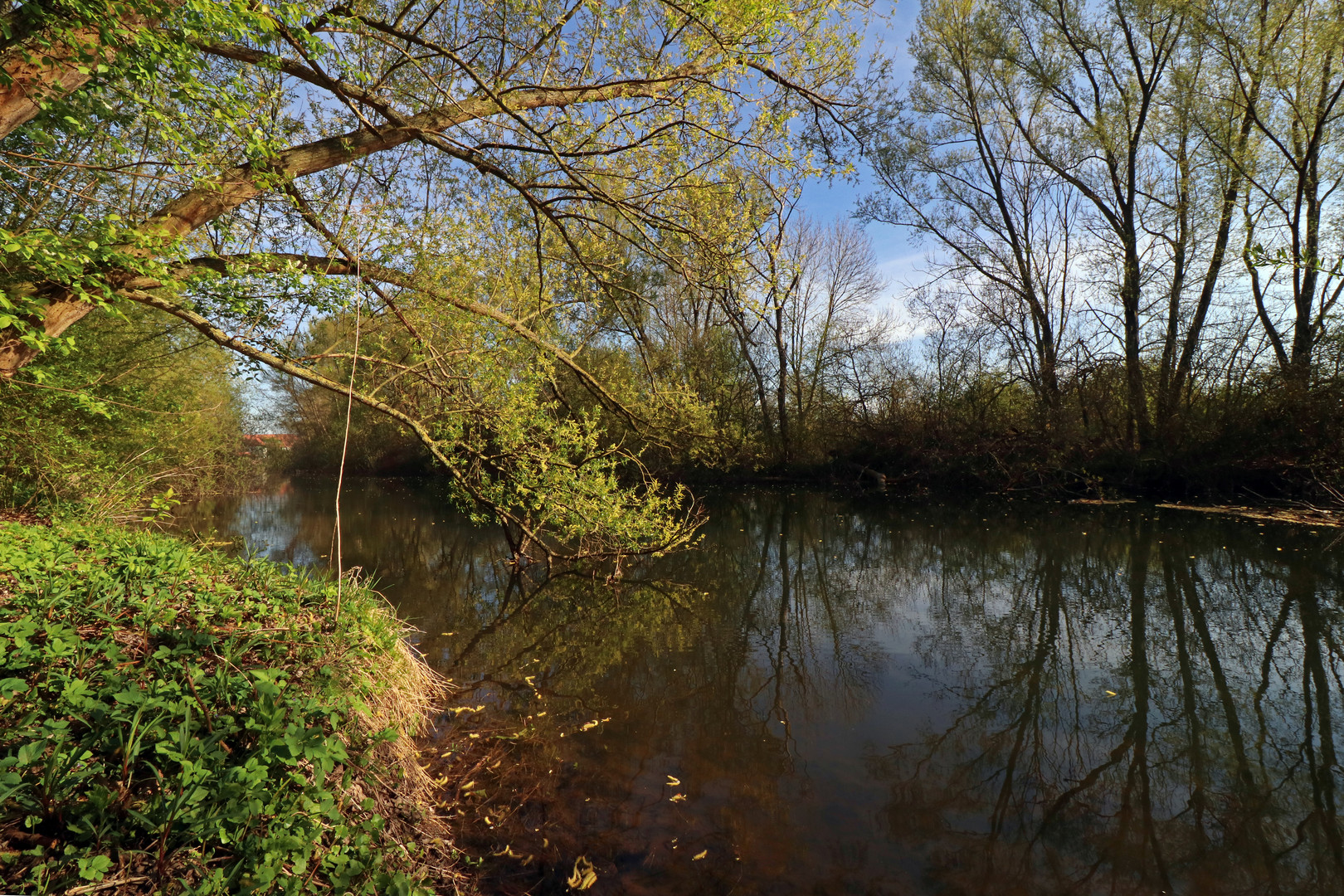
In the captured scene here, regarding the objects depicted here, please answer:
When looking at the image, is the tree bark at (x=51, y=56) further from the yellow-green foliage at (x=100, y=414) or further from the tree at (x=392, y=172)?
the yellow-green foliage at (x=100, y=414)

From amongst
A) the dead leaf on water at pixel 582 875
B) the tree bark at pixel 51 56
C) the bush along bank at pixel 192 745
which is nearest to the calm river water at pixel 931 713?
the dead leaf on water at pixel 582 875

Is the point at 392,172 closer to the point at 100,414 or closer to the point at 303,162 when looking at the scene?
A: the point at 303,162

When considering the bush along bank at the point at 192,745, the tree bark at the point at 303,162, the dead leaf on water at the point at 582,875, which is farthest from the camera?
the tree bark at the point at 303,162

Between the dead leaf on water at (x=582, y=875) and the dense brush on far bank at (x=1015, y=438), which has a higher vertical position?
the dense brush on far bank at (x=1015, y=438)

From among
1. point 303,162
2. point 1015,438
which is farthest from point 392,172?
point 1015,438

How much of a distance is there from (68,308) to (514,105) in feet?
11.6

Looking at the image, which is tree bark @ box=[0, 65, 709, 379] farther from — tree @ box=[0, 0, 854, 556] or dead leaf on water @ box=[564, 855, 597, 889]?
dead leaf on water @ box=[564, 855, 597, 889]

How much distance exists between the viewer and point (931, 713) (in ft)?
15.2

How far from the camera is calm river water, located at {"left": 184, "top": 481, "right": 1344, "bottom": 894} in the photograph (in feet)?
9.87

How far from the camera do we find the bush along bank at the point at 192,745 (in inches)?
77.1

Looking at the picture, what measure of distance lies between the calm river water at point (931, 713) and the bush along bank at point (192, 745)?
83 cm

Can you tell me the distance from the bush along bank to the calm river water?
0.83 meters

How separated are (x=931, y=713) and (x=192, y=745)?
438 cm

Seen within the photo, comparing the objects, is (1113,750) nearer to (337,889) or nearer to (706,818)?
(706,818)
